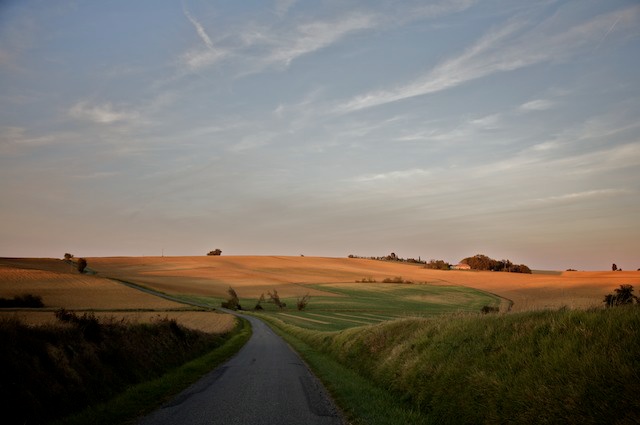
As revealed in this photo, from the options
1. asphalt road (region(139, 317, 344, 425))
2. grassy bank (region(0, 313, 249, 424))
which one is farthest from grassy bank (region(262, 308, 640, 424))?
grassy bank (region(0, 313, 249, 424))

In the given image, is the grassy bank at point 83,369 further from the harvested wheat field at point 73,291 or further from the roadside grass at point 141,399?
the harvested wheat field at point 73,291

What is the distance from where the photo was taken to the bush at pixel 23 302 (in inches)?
2749

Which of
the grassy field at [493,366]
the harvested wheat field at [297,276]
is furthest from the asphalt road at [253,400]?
the harvested wheat field at [297,276]

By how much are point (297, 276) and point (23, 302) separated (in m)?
82.4

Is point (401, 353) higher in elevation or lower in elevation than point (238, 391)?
higher

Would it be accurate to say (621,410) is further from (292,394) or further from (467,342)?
(292,394)

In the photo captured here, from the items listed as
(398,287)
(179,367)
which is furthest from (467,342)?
(398,287)

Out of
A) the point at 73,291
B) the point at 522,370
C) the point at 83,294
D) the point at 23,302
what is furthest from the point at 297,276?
the point at 522,370

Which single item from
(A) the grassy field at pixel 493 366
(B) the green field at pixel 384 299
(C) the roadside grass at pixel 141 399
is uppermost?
(A) the grassy field at pixel 493 366

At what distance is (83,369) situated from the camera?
1340 centimetres

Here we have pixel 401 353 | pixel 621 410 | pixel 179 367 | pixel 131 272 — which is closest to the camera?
pixel 621 410

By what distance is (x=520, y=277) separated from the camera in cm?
12362

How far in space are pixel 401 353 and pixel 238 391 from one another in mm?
5268

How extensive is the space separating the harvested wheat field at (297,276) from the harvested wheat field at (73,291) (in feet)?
57.7
